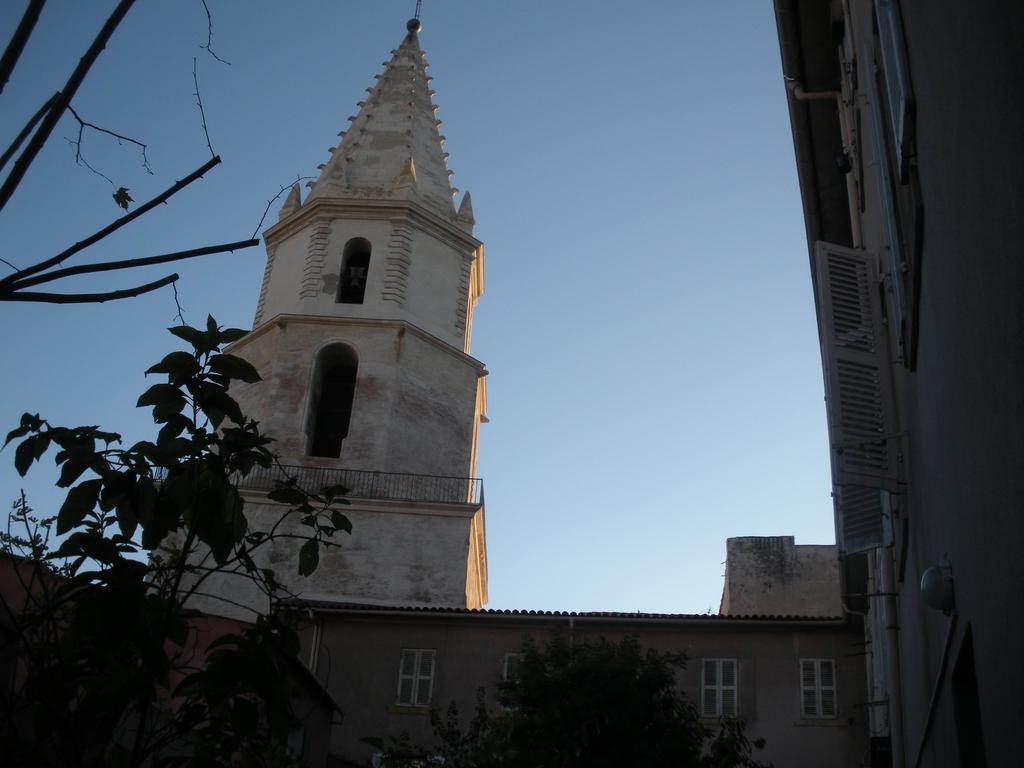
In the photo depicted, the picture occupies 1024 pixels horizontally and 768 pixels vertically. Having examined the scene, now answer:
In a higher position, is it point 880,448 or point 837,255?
point 837,255

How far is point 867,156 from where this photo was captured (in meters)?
10.7

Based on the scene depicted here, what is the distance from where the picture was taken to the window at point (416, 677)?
870 inches

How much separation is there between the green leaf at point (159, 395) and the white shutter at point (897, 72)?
3.47 m

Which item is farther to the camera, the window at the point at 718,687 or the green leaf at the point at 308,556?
the window at the point at 718,687

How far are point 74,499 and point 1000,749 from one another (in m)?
3.34

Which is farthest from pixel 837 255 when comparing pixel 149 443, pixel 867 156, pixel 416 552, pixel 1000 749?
pixel 416 552

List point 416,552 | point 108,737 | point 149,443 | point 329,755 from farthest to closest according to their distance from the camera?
point 416,552 < point 329,755 < point 149,443 < point 108,737

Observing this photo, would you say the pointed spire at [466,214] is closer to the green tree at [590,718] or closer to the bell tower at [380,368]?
the bell tower at [380,368]

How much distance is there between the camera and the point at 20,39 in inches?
130

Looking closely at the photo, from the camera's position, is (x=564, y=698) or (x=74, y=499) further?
(x=564, y=698)

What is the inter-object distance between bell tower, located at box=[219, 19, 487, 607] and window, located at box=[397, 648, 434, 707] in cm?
320

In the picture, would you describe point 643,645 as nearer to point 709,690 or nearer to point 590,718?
point 709,690

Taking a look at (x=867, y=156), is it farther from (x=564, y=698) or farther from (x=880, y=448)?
(x=564, y=698)

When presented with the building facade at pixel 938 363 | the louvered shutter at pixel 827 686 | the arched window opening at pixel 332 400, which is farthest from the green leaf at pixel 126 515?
the arched window opening at pixel 332 400
